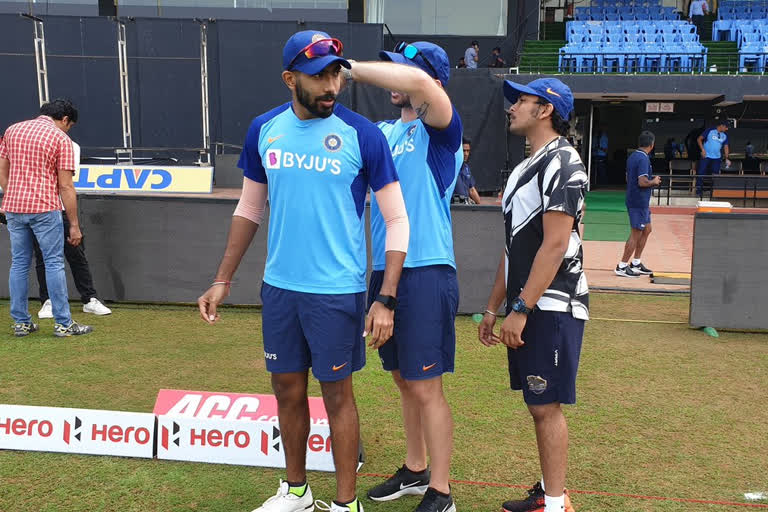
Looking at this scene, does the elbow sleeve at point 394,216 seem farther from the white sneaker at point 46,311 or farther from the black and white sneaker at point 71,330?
the white sneaker at point 46,311

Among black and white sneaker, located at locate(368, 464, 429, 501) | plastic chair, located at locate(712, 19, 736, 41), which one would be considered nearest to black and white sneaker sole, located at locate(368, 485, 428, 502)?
black and white sneaker, located at locate(368, 464, 429, 501)

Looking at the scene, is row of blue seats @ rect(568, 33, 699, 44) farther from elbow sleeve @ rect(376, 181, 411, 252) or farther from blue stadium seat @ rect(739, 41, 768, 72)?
elbow sleeve @ rect(376, 181, 411, 252)

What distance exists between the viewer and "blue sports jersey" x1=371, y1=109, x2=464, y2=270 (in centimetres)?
324

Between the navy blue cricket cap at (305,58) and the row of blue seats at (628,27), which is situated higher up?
the row of blue seats at (628,27)

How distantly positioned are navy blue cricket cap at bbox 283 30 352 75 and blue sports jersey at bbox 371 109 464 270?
19.6 inches

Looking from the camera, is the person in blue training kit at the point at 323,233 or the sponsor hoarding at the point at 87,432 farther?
the sponsor hoarding at the point at 87,432

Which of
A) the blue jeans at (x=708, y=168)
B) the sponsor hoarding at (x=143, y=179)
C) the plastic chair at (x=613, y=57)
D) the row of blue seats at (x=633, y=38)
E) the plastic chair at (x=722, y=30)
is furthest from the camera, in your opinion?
the plastic chair at (x=722, y=30)

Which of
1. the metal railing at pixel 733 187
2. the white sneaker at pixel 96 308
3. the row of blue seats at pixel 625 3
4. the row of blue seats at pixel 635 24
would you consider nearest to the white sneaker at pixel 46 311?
the white sneaker at pixel 96 308

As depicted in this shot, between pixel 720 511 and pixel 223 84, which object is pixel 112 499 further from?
pixel 223 84

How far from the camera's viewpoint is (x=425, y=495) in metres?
3.38

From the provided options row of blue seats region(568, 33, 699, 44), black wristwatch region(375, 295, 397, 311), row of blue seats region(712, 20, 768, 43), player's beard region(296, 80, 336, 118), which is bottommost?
black wristwatch region(375, 295, 397, 311)

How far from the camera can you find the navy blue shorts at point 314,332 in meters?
3.02

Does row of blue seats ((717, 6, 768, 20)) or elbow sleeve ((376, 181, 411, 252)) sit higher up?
row of blue seats ((717, 6, 768, 20))

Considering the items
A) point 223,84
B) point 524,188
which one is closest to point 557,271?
point 524,188
